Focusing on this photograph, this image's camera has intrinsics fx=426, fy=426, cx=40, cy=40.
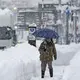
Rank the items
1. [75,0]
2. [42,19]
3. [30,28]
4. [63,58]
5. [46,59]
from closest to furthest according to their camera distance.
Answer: [46,59]
[63,58]
[30,28]
[75,0]
[42,19]

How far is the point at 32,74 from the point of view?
18.5 m

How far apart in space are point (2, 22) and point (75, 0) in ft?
100

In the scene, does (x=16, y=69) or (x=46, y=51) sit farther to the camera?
(x=46, y=51)

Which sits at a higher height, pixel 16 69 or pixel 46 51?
pixel 46 51

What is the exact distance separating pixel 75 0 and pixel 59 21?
8.18 meters

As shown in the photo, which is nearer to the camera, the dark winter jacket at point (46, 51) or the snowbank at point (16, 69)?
the snowbank at point (16, 69)

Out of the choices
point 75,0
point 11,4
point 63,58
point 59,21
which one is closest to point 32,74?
point 63,58

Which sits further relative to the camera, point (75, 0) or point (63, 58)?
point (75, 0)

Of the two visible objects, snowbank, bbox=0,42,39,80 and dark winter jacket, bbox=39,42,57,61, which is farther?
dark winter jacket, bbox=39,42,57,61

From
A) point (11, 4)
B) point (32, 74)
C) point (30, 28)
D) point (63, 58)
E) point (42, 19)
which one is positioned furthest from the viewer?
point (11, 4)

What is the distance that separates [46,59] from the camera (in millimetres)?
17188

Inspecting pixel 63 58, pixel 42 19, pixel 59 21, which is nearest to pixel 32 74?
pixel 63 58

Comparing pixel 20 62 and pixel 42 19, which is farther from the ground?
pixel 20 62

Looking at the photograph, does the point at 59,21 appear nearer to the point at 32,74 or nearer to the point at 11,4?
the point at 11,4
